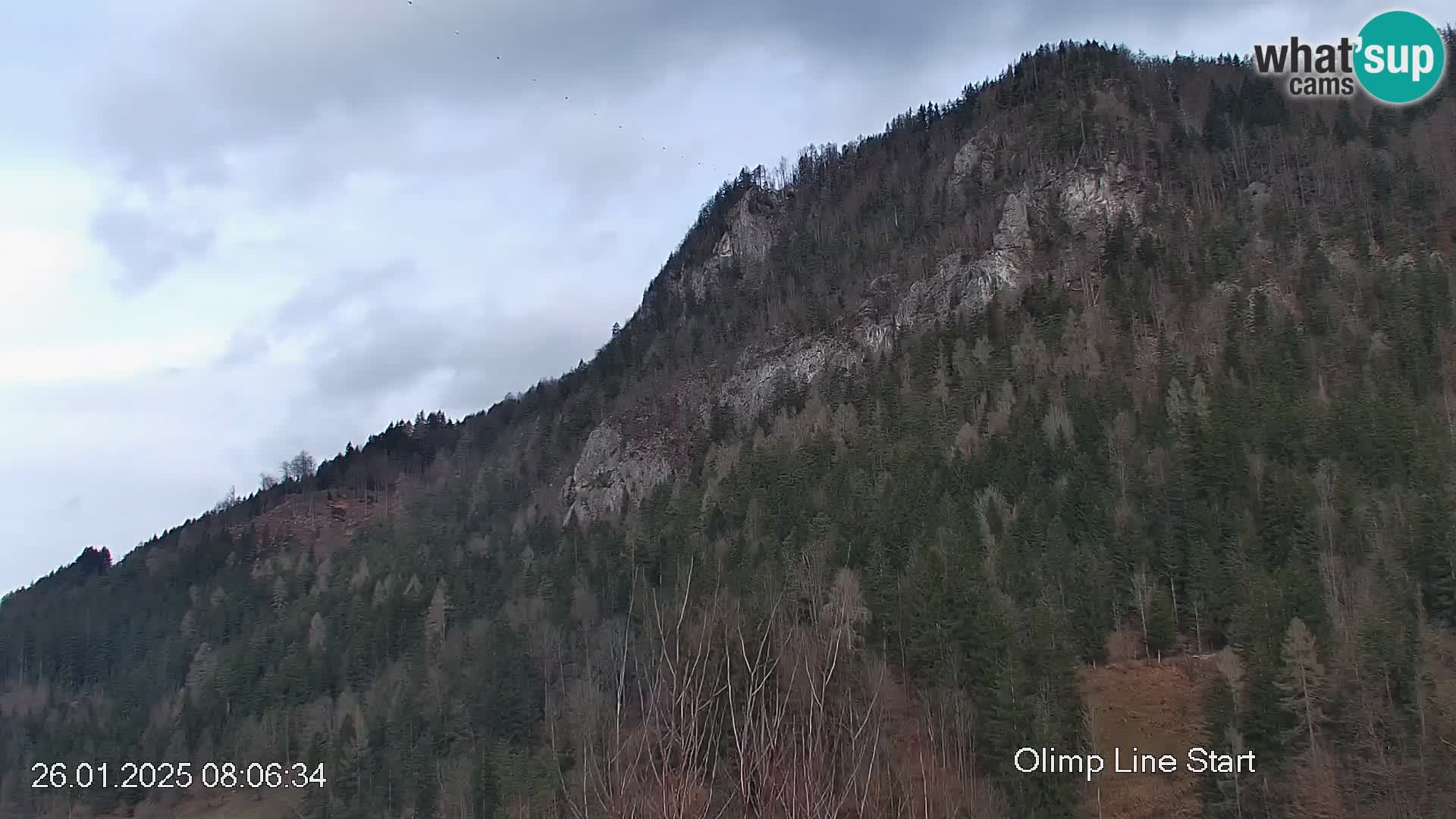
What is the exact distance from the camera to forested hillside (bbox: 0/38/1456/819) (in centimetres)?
5041

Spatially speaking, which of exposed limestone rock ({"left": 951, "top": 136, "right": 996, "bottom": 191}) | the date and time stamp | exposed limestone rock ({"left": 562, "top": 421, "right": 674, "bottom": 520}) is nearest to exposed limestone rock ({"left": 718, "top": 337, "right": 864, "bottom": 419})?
exposed limestone rock ({"left": 562, "top": 421, "right": 674, "bottom": 520})

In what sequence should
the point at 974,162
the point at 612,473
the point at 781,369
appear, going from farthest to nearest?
the point at 974,162 → the point at 612,473 → the point at 781,369

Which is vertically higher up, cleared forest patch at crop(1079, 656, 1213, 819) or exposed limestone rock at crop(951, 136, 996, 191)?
exposed limestone rock at crop(951, 136, 996, 191)

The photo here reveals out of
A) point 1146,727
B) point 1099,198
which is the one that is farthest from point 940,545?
point 1099,198

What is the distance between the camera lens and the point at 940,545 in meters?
81.2

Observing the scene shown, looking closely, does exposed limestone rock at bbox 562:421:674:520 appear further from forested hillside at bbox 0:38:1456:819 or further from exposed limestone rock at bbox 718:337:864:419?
exposed limestone rock at bbox 718:337:864:419

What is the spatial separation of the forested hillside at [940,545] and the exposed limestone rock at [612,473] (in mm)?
762

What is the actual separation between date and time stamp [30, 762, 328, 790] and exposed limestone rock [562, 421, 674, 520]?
5684 cm

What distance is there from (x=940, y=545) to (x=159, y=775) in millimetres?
89156

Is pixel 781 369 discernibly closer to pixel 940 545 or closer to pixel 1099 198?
pixel 1099 198

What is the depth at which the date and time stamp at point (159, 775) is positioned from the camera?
101062 millimetres

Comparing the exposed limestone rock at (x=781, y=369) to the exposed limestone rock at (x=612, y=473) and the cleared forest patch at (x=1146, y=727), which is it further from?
the cleared forest patch at (x=1146, y=727)

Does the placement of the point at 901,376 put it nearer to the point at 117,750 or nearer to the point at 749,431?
the point at 749,431

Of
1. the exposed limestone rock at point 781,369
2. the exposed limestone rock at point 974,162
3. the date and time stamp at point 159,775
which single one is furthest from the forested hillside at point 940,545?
the date and time stamp at point 159,775
